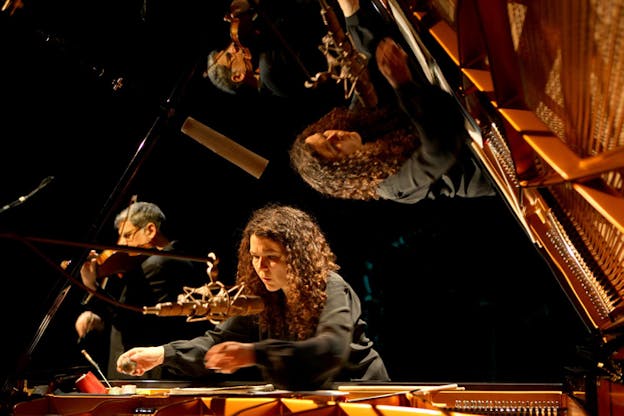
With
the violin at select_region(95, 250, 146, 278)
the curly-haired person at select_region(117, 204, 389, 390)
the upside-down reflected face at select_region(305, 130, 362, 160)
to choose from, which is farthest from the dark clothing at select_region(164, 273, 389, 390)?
the upside-down reflected face at select_region(305, 130, 362, 160)

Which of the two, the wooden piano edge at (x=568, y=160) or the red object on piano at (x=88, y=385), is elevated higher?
the wooden piano edge at (x=568, y=160)

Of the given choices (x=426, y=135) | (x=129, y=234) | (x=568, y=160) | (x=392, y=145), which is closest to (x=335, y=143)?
(x=392, y=145)

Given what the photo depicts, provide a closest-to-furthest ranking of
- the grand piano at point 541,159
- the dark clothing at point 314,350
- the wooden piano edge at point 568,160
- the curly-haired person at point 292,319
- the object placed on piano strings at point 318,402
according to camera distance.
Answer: the wooden piano edge at point 568,160 → the grand piano at point 541,159 → the object placed on piano strings at point 318,402 → the dark clothing at point 314,350 → the curly-haired person at point 292,319

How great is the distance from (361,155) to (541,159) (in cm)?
189

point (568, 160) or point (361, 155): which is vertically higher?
point (361, 155)

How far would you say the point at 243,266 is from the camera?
141 inches

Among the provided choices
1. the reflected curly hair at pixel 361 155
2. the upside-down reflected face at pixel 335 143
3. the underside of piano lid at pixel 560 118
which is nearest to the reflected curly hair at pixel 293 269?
the reflected curly hair at pixel 361 155

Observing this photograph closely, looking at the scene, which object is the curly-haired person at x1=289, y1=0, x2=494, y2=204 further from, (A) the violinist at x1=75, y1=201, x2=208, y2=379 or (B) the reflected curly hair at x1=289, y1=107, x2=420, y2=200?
(A) the violinist at x1=75, y1=201, x2=208, y2=379

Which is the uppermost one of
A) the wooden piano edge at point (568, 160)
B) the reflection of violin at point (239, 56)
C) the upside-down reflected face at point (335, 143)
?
the reflection of violin at point (239, 56)

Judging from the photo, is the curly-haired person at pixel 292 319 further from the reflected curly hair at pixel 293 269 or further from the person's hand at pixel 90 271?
the person's hand at pixel 90 271

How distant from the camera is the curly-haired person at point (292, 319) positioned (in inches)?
114

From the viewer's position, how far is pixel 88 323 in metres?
3.73

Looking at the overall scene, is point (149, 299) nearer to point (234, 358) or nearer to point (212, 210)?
point (212, 210)

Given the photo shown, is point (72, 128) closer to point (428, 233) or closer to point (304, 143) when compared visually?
point (304, 143)
